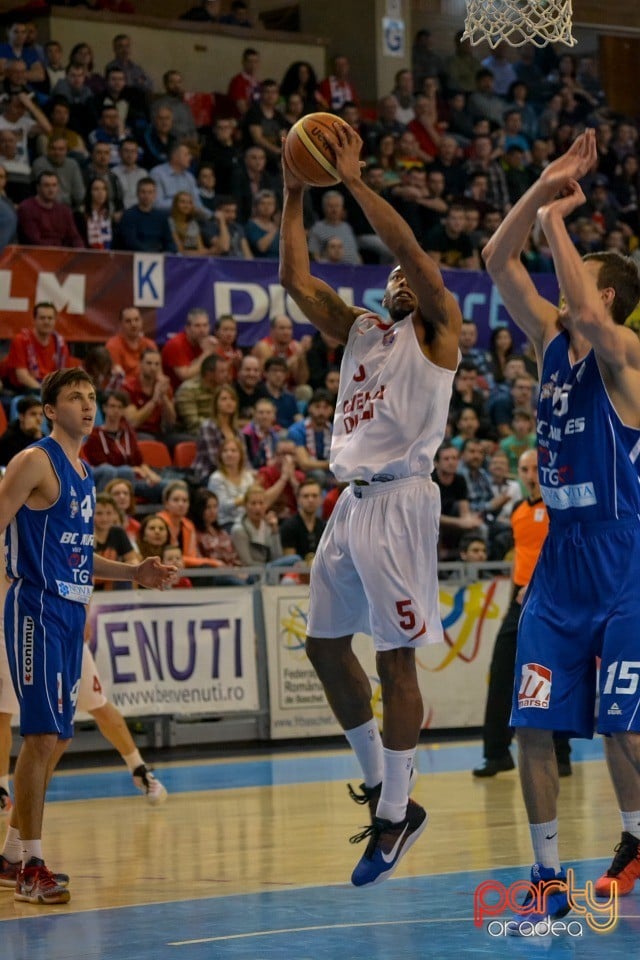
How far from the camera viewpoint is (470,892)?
6629 mm

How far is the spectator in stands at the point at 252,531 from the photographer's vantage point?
14.0m

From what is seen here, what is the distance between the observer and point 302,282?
22.3 ft

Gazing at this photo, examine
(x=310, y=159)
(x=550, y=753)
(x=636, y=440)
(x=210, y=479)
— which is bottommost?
(x=210, y=479)

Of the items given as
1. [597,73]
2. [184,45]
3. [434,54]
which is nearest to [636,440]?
[184,45]

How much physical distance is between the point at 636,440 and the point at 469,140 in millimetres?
16069

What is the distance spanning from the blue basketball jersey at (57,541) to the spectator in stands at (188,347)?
27.6ft

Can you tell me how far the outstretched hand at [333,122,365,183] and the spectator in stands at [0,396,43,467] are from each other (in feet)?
23.3

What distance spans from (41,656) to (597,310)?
296 centimetres

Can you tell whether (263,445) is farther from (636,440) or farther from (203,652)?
(636,440)

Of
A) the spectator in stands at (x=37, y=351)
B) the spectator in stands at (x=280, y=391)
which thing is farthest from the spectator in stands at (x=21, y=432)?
the spectator in stands at (x=280, y=391)

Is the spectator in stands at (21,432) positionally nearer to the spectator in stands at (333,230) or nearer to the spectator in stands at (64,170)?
the spectator in stands at (64,170)

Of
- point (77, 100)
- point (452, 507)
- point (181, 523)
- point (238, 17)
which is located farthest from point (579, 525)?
point (238, 17)

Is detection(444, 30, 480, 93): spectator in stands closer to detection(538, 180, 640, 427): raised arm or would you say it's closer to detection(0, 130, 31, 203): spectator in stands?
detection(0, 130, 31, 203): spectator in stands

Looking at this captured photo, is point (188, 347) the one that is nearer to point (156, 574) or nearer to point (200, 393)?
point (200, 393)
